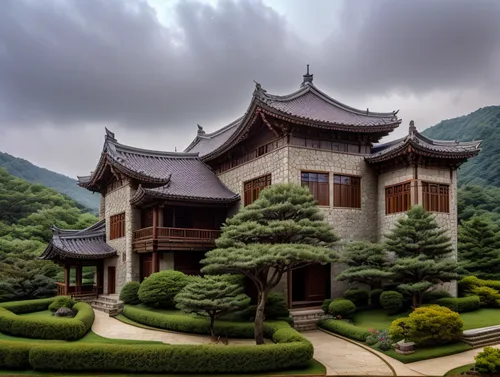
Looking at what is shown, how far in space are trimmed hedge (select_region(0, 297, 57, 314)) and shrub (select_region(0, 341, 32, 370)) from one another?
774 centimetres

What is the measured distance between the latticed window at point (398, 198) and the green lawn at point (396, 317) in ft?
14.6

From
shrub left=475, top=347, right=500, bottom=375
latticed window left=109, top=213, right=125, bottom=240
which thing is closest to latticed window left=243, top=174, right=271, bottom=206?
latticed window left=109, top=213, right=125, bottom=240

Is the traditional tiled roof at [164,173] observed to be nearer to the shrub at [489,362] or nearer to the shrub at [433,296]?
the shrub at [433,296]

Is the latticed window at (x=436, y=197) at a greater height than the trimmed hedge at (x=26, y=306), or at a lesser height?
greater

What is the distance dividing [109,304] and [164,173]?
23.7ft

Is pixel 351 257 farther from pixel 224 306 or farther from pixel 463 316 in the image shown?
pixel 224 306

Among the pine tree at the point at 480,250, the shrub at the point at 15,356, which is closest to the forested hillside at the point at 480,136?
the pine tree at the point at 480,250

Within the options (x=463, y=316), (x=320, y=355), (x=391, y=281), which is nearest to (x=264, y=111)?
(x=391, y=281)

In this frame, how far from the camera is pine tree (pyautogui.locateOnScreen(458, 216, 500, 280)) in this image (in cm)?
2166

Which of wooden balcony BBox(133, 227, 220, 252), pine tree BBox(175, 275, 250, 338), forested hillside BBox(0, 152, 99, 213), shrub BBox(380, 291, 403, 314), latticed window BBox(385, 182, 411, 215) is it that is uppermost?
forested hillside BBox(0, 152, 99, 213)

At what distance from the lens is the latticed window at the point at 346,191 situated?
2005 cm

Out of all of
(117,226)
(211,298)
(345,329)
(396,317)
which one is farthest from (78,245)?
(396,317)

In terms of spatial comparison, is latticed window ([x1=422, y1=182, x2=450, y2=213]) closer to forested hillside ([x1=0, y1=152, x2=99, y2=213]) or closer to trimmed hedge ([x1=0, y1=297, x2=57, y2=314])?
trimmed hedge ([x1=0, y1=297, x2=57, y2=314])

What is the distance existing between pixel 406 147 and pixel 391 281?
17.5 ft
